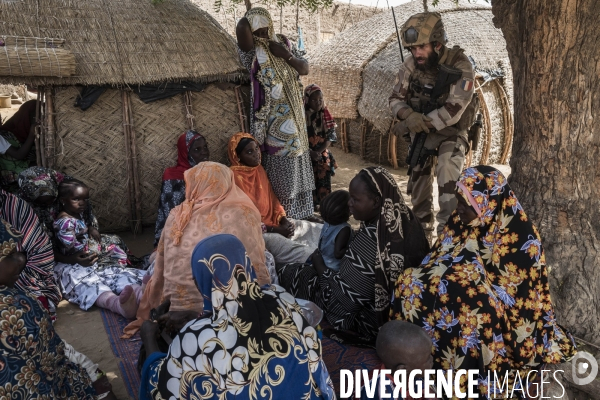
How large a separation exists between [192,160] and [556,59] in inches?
133

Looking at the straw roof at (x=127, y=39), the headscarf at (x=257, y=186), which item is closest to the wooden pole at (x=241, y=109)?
the straw roof at (x=127, y=39)

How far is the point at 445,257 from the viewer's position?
322 cm

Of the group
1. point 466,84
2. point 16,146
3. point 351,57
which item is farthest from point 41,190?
point 351,57

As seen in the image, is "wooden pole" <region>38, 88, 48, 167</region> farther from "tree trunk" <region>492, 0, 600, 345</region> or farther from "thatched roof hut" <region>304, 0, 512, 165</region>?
"thatched roof hut" <region>304, 0, 512, 165</region>

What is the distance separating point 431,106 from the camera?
533cm

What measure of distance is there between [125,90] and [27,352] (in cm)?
374

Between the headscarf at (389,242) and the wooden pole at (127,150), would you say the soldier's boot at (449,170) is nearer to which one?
the headscarf at (389,242)

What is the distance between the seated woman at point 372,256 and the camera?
3420mm

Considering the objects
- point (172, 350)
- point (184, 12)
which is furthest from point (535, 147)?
point (184, 12)

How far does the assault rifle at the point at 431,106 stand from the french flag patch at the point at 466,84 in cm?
7

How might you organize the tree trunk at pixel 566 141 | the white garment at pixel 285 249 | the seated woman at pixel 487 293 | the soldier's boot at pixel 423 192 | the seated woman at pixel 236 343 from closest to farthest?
the seated woman at pixel 236 343, the seated woman at pixel 487 293, the tree trunk at pixel 566 141, the white garment at pixel 285 249, the soldier's boot at pixel 423 192

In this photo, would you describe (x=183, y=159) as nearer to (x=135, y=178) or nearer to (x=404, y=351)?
(x=135, y=178)

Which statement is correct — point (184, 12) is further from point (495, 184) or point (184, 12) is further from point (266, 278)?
point (495, 184)

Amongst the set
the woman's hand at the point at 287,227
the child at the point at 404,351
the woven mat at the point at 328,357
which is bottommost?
the woven mat at the point at 328,357
